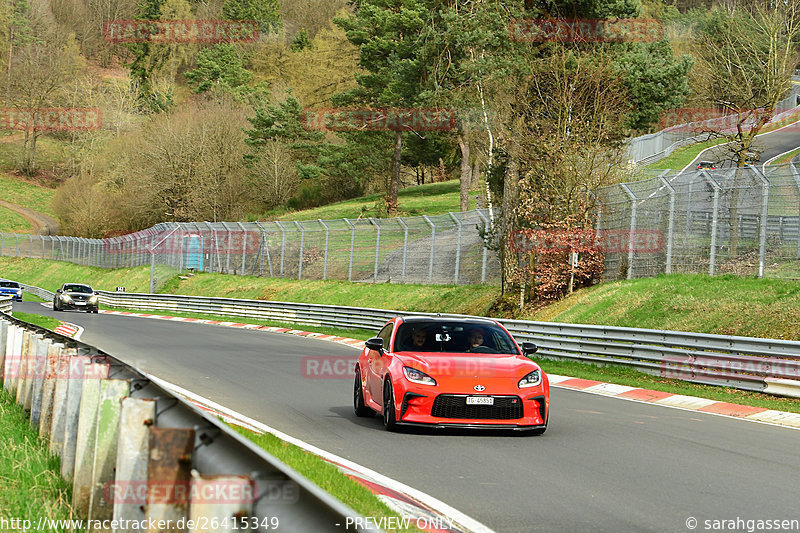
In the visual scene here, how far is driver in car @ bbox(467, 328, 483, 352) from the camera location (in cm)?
1234

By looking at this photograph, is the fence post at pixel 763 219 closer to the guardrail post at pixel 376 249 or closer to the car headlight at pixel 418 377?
the car headlight at pixel 418 377

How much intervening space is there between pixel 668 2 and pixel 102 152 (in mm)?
81710

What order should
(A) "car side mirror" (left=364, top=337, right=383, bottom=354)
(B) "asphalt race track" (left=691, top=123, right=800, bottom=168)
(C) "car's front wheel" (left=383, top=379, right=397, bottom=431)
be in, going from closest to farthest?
1. (C) "car's front wheel" (left=383, top=379, right=397, bottom=431)
2. (A) "car side mirror" (left=364, top=337, right=383, bottom=354)
3. (B) "asphalt race track" (left=691, top=123, right=800, bottom=168)

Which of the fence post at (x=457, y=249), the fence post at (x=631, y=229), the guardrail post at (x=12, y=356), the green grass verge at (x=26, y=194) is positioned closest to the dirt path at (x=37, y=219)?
the green grass verge at (x=26, y=194)

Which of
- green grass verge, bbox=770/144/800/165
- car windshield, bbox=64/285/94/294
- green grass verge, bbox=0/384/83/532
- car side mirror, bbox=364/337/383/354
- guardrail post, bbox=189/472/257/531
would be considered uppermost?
green grass verge, bbox=770/144/800/165

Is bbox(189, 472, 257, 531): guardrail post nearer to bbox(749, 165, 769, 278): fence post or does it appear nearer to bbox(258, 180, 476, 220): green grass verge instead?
bbox(749, 165, 769, 278): fence post

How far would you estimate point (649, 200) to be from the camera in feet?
89.8

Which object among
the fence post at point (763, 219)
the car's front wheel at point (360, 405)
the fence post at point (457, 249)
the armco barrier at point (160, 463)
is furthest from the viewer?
the fence post at point (457, 249)

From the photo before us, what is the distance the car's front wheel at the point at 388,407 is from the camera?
448 inches

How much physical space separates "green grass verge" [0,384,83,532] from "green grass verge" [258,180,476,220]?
5644cm

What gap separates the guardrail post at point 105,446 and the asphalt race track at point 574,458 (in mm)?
2788

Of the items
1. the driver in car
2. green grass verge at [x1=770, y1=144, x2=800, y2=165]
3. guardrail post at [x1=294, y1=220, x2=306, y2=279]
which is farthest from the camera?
green grass verge at [x1=770, y1=144, x2=800, y2=165]

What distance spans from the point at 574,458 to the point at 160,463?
6.56 metres

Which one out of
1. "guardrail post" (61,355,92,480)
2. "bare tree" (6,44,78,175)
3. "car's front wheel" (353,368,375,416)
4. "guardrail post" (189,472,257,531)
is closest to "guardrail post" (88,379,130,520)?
"guardrail post" (61,355,92,480)
